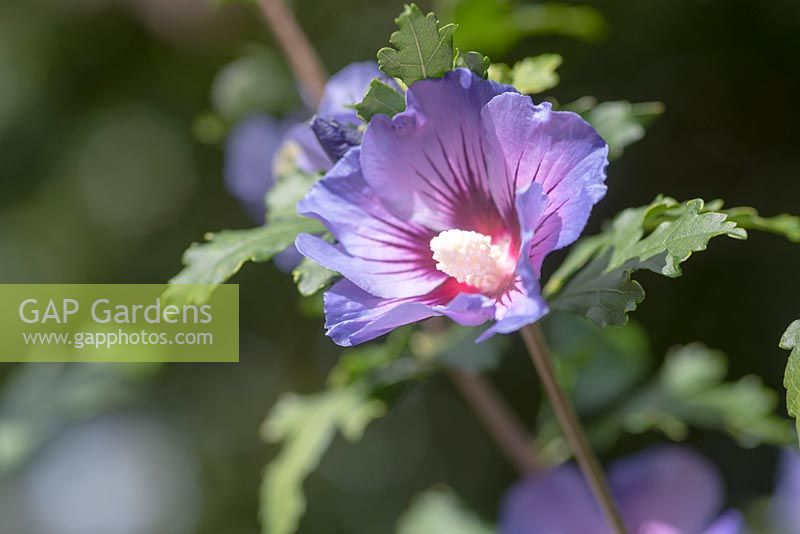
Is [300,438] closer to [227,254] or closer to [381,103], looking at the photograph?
[227,254]

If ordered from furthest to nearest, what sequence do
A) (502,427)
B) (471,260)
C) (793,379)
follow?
(502,427) → (471,260) → (793,379)

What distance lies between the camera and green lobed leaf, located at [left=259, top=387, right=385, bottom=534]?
3.33 feet

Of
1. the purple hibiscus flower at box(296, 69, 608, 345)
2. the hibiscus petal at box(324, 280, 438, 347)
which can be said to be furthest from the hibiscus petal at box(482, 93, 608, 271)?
the hibiscus petal at box(324, 280, 438, 347)

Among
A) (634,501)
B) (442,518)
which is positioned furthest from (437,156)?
(442,518)

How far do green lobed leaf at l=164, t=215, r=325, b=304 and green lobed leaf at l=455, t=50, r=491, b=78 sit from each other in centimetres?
19

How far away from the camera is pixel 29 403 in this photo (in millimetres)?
1573

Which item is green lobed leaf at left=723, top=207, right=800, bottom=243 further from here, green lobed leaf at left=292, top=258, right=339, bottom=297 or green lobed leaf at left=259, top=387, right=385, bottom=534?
green lobed leaf at left=259, top=387, right=385, bottom=534

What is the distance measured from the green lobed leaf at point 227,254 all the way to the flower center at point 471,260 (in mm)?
109

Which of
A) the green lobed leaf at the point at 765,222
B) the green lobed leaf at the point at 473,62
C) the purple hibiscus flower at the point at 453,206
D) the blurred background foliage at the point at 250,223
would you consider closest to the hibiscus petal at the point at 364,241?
the purple hibiscus flower at the point at 453,206

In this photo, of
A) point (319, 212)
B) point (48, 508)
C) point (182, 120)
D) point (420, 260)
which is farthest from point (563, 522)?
point (182, 120)

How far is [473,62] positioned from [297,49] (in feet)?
1.74

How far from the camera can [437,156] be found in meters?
0.79

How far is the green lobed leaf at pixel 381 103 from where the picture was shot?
2.41 feet

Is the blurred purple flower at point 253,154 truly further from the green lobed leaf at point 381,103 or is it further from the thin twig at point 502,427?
the green lobed leaf at point 381,103
